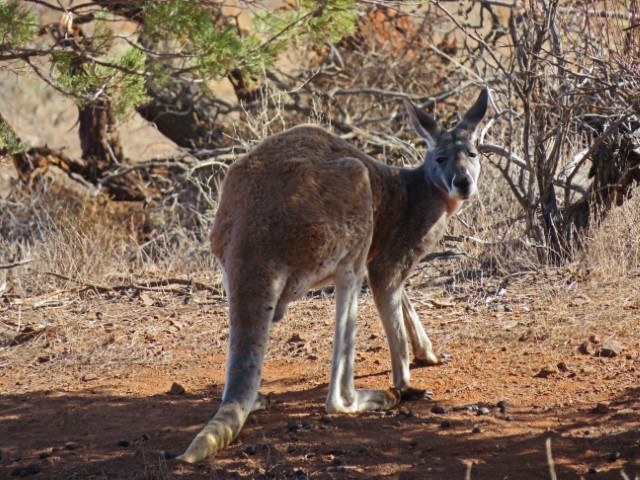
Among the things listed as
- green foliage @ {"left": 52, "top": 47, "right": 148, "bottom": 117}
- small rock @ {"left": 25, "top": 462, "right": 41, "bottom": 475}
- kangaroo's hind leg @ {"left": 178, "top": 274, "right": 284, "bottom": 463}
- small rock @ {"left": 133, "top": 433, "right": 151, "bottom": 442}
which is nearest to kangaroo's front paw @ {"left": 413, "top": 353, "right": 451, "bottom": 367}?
kangaroo's hind leg @ {"left": 178, "top": 274, "right": 284, "bottom": 463}

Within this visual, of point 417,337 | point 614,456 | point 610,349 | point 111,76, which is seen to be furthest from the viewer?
point 111,76

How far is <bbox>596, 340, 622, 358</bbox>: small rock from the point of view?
5777mm

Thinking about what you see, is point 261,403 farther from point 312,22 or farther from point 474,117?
point 312,22

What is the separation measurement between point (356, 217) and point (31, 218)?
576 cm

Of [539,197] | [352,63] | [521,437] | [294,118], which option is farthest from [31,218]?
[521,437]

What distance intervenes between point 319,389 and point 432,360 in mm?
813

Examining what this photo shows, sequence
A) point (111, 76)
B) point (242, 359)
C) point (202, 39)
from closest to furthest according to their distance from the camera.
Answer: point (242, 359)
point (202, 39)
point (111, 76)

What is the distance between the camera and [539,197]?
7480 mm

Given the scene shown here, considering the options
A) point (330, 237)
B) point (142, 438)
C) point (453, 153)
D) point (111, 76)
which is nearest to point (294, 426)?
point (142, 438)

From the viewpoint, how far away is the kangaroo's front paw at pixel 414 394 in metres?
5.36

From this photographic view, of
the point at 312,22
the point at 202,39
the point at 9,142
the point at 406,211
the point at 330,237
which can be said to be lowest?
the point at 330,237

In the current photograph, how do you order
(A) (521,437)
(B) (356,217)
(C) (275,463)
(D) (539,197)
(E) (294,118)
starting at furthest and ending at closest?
(E) (294,118)
(D) (539,197)
(B) (356,217)
(A) (521,437)
(C) (275,463)

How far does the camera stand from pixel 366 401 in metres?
5.15

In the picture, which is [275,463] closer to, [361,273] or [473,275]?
[361,273]
